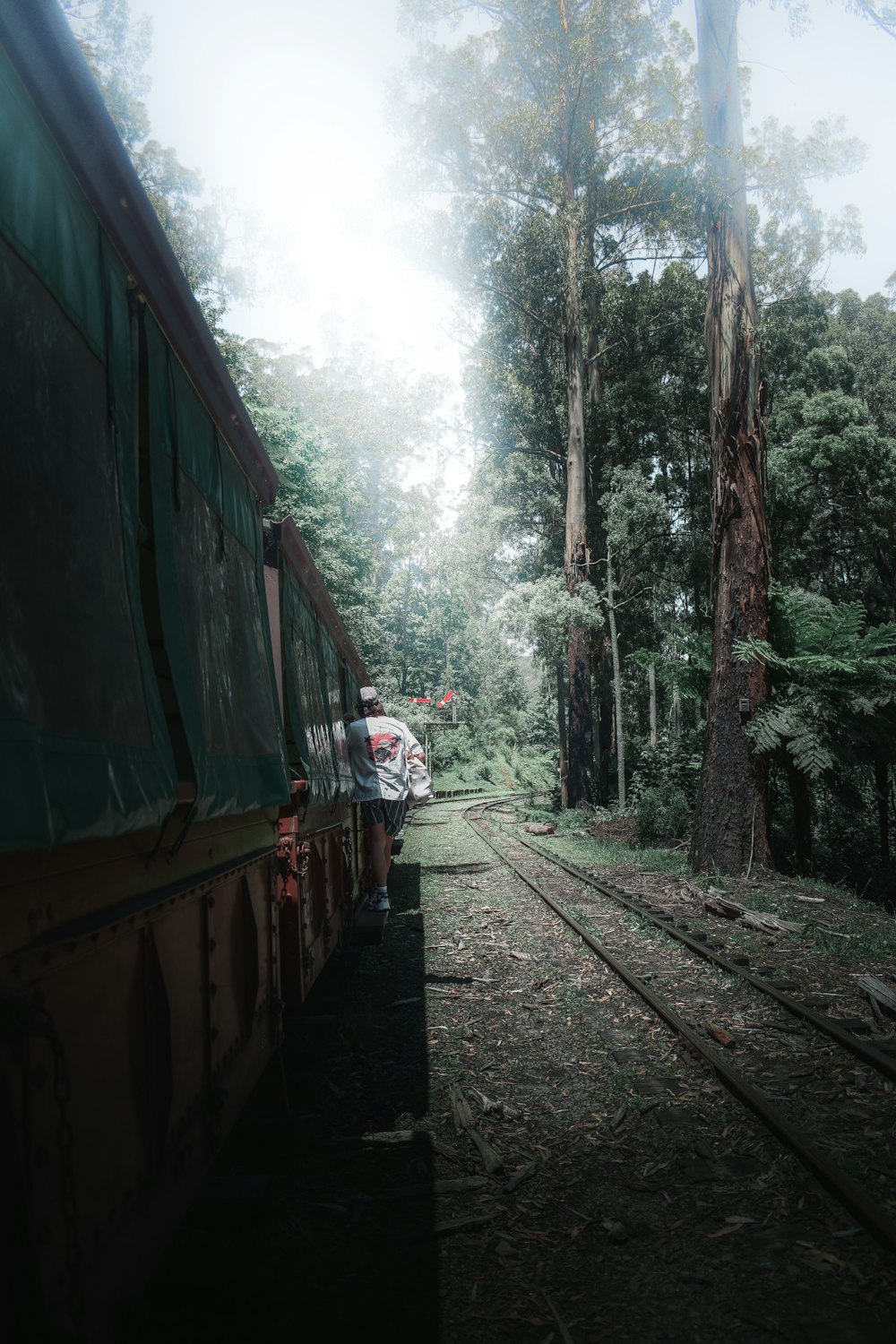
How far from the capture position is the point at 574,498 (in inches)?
809

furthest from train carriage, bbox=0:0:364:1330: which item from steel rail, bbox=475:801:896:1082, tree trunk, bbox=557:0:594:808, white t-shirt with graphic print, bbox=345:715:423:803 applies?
tree trunk, bbox=557:0:594:808

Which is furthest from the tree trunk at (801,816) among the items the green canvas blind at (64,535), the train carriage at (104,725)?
the green canvas blind at (64,535)

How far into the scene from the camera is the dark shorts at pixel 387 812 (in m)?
7.54

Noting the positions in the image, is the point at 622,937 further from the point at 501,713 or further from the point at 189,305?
the point at 501,713

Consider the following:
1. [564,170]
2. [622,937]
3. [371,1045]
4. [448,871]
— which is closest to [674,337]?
[564,170]

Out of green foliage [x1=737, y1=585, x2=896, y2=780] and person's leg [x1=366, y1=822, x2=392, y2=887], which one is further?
green foliage [x1=737, y1=585, x2=896, y2=780]

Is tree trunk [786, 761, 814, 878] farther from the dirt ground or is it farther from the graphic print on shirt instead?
the dirt ground

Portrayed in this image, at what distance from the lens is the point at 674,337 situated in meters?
23.9

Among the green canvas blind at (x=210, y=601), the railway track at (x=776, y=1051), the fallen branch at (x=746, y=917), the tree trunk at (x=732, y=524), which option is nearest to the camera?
the green canvas blind at (x=210, y=601)

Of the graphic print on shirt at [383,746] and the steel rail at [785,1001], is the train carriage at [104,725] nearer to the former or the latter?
the steel rail at [785,1001]

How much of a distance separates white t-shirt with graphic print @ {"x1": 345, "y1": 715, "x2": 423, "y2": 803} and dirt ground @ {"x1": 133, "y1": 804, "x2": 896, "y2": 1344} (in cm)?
231

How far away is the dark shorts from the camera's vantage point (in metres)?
7.54

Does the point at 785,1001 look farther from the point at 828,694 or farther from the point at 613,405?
the point at 613,405

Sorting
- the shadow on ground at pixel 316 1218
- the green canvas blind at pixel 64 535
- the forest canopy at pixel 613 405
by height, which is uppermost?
the forest canopy at pixel 613 405
